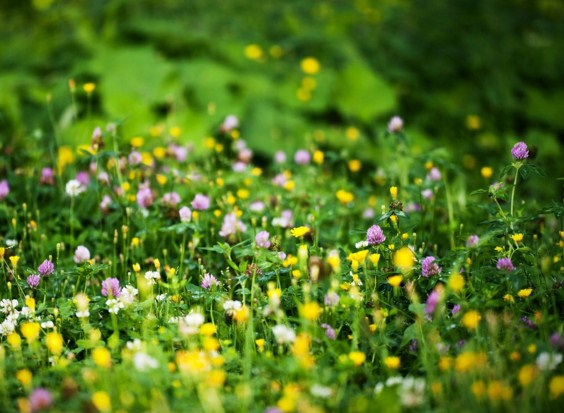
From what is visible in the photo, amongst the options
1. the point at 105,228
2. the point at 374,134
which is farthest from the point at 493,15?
the point at 105,228

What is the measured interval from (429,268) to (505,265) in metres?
0.22

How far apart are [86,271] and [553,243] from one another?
1.67m

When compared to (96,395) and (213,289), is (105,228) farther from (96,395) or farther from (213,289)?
(96,395)

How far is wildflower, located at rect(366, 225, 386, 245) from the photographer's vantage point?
6.89 ft

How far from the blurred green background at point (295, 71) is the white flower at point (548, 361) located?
2.58m

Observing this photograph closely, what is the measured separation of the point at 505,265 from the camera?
6.40 feet

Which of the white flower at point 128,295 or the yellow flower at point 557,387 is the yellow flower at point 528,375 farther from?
the white flower at point 128,295

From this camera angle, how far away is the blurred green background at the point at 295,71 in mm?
4191

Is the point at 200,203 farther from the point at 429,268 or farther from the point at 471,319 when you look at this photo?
the point at 471,319

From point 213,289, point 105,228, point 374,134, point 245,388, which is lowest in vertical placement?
point 374,134

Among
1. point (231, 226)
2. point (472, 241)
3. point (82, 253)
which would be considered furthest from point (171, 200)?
point (472, 241)

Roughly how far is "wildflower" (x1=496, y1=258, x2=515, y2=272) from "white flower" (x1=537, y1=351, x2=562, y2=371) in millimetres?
383

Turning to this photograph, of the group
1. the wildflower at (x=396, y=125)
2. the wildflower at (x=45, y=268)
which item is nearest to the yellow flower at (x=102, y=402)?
the wildflower at (x=45, y=268)

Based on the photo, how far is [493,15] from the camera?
17.8 feet
